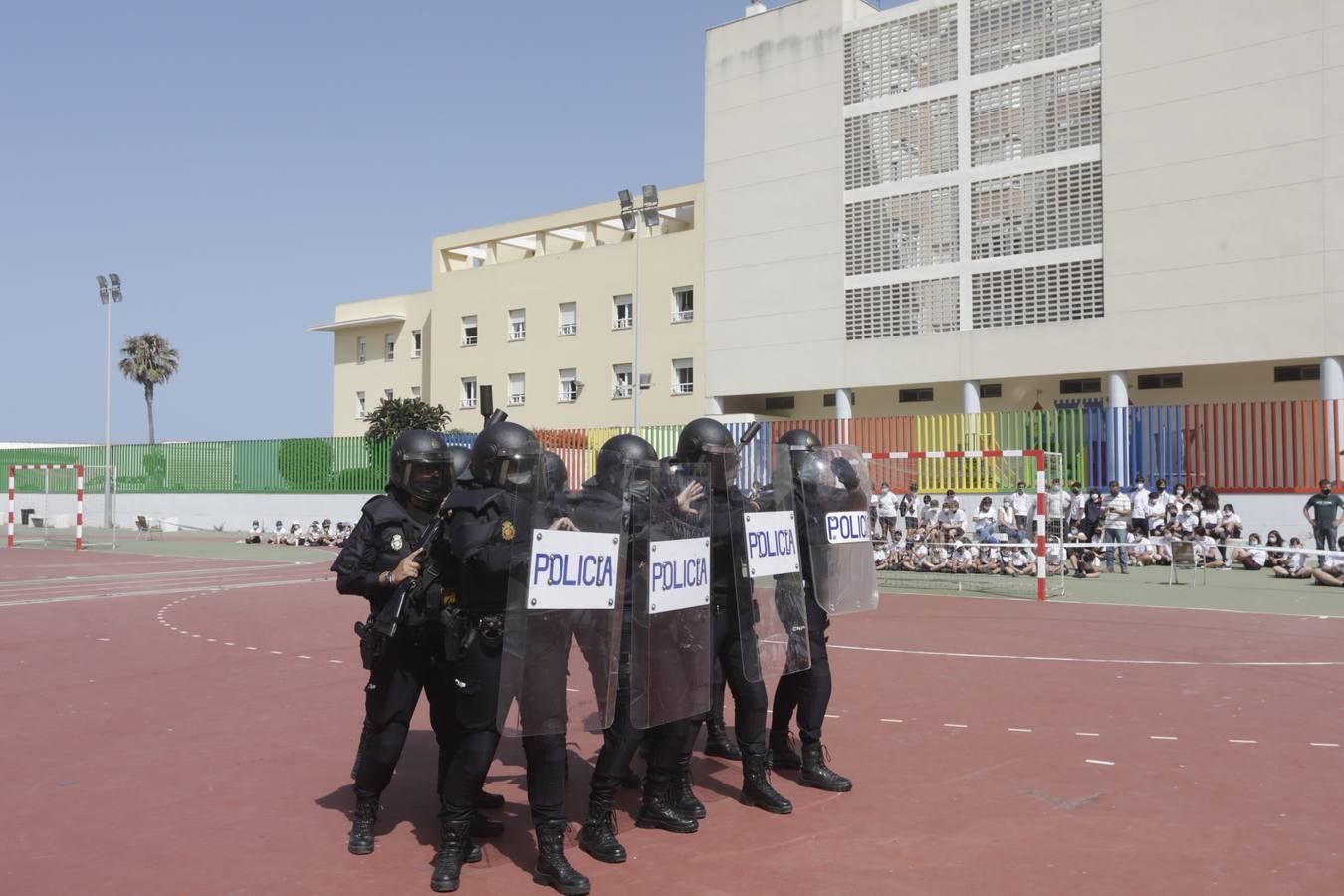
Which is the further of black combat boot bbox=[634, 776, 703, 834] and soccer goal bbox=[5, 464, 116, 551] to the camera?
soccer goal bbox=[5, 464, 116, 551]

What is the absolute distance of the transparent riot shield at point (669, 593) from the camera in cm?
545

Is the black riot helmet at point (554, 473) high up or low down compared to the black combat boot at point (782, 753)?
up

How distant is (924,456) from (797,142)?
21.3m

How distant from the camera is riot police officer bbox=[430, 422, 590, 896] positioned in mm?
5023

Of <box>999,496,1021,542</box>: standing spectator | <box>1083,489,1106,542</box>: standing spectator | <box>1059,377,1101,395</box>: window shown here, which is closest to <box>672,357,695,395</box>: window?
<box>1059,377,1101,395</box>: window

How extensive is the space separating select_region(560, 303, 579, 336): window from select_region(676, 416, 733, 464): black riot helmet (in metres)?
40.9

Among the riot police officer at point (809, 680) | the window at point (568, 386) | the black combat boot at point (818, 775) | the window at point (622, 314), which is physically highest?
the window at point (622, 314)

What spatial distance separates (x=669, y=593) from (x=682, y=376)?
3912cm

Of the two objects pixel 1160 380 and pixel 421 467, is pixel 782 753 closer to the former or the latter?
pixel 421 467

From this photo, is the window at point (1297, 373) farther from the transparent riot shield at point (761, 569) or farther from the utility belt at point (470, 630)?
the utility belt at point (470, 630)

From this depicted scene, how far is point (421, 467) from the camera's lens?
5754 millimetres

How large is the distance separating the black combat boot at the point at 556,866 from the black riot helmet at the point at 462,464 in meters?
1.51

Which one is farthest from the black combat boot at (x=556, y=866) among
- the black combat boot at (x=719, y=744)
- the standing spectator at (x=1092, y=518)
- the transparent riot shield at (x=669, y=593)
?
the standing spectator at (x=1092, y=518)

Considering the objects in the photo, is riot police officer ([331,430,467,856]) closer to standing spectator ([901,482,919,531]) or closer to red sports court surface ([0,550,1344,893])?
red sports court surface ([0,550,1344,893])
